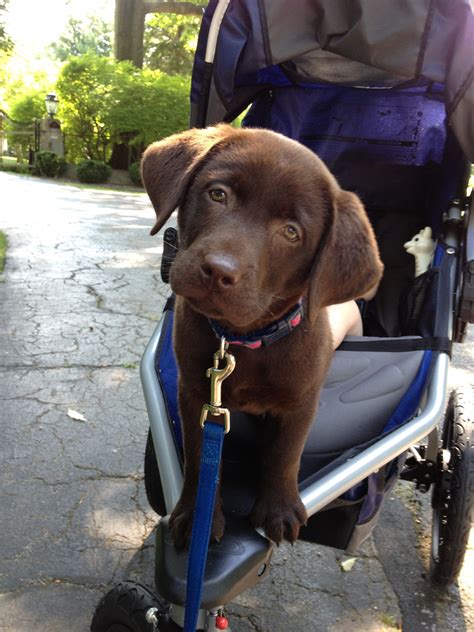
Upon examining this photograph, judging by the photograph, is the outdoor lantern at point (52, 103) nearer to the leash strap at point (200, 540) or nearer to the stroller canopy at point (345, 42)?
the stroller canopy at point (345, 42)

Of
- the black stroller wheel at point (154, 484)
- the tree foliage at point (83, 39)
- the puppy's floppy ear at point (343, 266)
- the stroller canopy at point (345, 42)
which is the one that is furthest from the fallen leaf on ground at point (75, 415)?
the tree foliage at point (83, 39)

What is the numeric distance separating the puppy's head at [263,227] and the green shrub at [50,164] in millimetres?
21521

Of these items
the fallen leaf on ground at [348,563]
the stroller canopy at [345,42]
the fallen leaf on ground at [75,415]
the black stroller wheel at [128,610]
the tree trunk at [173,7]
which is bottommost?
the fallen leaf on ground at [348,563]

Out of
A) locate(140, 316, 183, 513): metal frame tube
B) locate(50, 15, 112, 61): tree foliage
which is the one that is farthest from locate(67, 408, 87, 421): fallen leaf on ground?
locate(50, 15, 112, 61): tree foliage

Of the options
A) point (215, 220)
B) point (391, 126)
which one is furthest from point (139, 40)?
point (215, 220)

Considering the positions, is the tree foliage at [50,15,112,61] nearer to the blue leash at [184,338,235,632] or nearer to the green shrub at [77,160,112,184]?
the green shrub at [77,160,112,184]

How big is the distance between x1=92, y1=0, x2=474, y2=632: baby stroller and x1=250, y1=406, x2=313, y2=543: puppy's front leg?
0.16ft

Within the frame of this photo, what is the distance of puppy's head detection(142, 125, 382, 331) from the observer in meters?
1.55

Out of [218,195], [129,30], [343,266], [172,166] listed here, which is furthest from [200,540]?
[129,30]

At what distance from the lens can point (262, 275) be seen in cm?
161

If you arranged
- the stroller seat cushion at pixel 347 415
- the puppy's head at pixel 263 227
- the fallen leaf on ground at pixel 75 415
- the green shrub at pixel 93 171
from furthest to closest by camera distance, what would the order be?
the green shrub at pixel 93 171 < the fallen leaf on ground at pixel 75 415 < the stroller seat cushion at pixel 347 415 < the puppy's head at pixel 263 227

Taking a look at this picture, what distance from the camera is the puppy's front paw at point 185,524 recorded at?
5.64 feet

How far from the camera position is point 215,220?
165 centimetres

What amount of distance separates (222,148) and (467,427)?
152 centimetres
